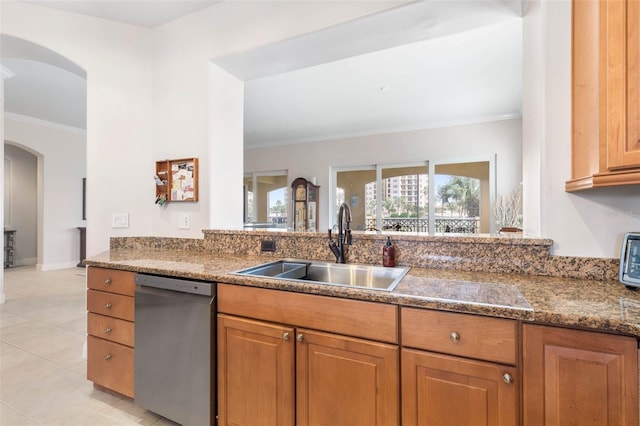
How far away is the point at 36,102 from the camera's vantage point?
4.53m

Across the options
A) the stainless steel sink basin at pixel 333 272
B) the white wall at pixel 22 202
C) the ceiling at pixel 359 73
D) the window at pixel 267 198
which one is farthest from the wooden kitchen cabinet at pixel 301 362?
the white wall at pixel 22 202

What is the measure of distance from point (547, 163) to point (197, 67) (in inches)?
94.0

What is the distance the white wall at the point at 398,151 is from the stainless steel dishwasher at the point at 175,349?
15.4ft

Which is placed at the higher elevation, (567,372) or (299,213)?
(299,213)

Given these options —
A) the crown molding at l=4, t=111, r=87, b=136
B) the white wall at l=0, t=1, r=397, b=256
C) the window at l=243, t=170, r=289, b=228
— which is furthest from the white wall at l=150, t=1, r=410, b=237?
the crown molding at l=4, t=111, r=87, b=136

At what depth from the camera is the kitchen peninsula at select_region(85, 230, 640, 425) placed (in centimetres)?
89

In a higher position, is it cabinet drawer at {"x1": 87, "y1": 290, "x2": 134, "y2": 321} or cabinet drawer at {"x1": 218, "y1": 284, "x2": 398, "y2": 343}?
cabinet drawer at {"x1": 218, "y1": 284, "x2": 398, "y2": 343}

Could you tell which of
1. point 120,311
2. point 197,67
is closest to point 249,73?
point 197,67

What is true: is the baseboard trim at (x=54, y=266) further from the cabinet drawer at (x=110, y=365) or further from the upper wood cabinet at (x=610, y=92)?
the upper wood cabinet at (x=610, y=92)

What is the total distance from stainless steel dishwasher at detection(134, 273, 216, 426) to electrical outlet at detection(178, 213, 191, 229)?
750 mm

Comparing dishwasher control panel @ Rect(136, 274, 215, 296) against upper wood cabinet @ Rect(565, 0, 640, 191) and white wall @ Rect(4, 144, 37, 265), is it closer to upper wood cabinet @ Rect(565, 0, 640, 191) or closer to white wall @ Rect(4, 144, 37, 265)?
upper wood cabinet @ Rect(565, 0, 640, 191)

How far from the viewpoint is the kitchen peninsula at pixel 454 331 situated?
0.89 metres

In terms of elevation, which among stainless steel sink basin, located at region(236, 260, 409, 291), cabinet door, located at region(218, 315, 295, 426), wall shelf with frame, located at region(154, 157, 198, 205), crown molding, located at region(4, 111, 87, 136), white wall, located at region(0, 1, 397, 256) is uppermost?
crown molding, located at region(4, 111, 87, 136)

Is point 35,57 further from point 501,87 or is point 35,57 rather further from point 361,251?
point 501,87
